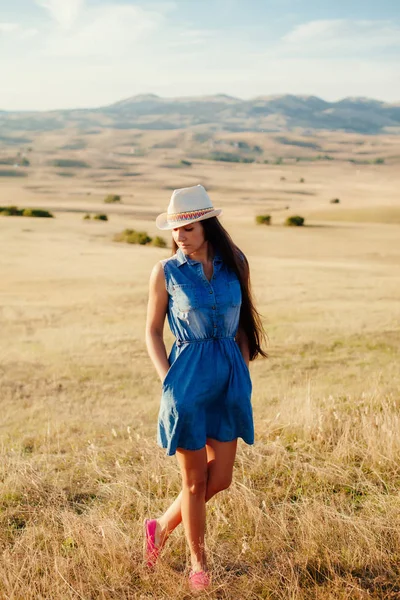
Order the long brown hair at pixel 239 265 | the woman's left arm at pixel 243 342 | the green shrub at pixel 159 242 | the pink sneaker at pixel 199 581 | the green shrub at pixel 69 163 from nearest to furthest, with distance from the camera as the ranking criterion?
the pink sneaker at pixel 199 581
the long brown hair at pixel 239 265
the woman's left arm at pixel 243 342
the green shrub at pixel 159 242
the green shrub at pixel 69 163

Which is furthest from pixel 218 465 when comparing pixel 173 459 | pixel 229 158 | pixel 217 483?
pixel 229 158

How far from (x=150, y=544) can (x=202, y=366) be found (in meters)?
1.08

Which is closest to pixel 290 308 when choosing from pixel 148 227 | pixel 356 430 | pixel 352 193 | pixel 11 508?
pixel 356 430

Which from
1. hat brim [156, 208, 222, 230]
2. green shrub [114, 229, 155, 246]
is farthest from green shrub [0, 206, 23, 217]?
hat brim [156, 208, 222, 230]

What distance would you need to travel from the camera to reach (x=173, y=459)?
539 centimetres

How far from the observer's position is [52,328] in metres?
16.7

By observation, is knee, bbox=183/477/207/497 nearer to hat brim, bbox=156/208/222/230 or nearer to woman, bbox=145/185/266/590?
woman, bbox=145/185/266/590

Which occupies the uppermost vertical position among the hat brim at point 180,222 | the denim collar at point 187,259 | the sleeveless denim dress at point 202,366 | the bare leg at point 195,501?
the hat brim at point 180,222

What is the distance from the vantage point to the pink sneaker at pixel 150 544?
3717 millimetres

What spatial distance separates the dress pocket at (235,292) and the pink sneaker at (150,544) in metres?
1.34

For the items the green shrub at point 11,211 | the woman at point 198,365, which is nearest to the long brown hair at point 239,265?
the woman at point 198,365

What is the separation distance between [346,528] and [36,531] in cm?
187

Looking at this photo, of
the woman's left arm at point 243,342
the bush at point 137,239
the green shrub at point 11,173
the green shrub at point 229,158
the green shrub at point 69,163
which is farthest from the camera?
the green shrub at point 229,158

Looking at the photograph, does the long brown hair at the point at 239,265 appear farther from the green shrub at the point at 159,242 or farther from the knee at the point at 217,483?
the green shrub at the point at 159,242
